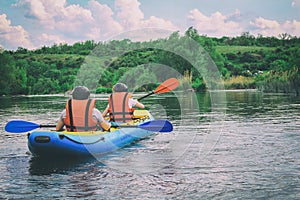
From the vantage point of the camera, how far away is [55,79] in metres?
53.0

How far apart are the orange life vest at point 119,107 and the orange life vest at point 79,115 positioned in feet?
6.49

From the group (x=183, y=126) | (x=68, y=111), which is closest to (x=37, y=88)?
(x=183, y=126)

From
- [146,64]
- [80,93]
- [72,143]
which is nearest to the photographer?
[72,143]

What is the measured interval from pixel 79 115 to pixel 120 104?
2205 millimetres

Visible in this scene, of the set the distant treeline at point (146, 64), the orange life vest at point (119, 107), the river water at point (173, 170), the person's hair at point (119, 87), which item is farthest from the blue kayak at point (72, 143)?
the distant treeline at point (146, 64)

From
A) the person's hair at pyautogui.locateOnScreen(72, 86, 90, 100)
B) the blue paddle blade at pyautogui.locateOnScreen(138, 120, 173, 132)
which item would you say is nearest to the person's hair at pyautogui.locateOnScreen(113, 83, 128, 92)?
the blue paddle blade at pyautogui.locateOnScreen(138, 120, 173, 132)

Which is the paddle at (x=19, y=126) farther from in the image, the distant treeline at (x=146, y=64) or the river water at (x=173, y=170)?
the distant treeline at (x=146, y=64)

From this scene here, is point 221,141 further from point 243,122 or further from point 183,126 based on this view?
point 243,122

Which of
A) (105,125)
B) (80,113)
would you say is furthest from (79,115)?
(105,125)

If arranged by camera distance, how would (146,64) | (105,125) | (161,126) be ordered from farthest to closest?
(146,64)
(161,126)
(105,125)

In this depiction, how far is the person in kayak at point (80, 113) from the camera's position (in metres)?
7.28

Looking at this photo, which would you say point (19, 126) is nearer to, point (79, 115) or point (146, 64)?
point (79, 115)

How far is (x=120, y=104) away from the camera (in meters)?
9.48

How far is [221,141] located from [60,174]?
385 centimetres
